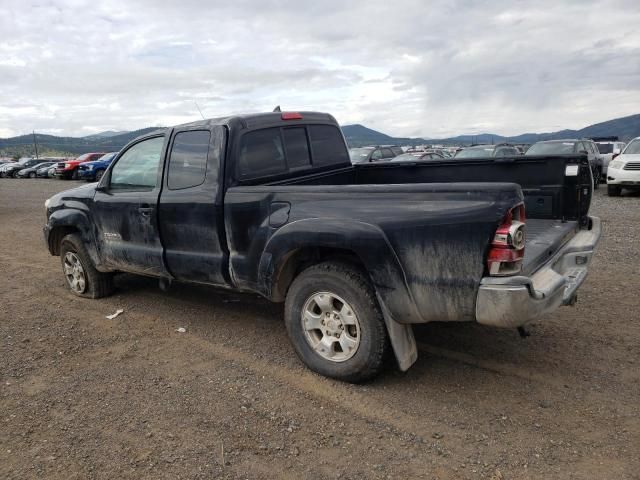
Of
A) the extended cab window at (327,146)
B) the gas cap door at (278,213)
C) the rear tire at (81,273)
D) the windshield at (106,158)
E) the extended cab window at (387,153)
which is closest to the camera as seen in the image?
the gas cap door at (278,213)

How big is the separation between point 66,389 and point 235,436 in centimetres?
150

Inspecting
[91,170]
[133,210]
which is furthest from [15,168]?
[133,210]

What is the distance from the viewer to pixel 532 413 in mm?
3125

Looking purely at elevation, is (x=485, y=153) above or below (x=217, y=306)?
above

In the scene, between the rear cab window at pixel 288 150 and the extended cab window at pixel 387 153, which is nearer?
the rear cab window at pixel 288 150

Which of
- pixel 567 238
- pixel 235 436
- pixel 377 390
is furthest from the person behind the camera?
pixel 567 238

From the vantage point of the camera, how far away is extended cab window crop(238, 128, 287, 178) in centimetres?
413

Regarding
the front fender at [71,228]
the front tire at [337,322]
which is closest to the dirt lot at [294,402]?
the front tire at [337,322]

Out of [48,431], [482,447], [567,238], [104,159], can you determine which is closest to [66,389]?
[48,431]

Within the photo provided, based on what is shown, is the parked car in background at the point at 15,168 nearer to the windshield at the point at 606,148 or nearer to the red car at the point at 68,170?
the red car at the point at 68,170

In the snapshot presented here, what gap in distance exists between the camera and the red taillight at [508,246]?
2.77 meters

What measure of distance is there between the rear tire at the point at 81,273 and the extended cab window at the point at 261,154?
8.15 feet

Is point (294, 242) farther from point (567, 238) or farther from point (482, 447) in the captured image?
point (567, 238)

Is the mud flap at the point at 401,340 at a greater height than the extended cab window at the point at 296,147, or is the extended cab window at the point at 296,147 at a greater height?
the extended cab window at the point at 296,147
